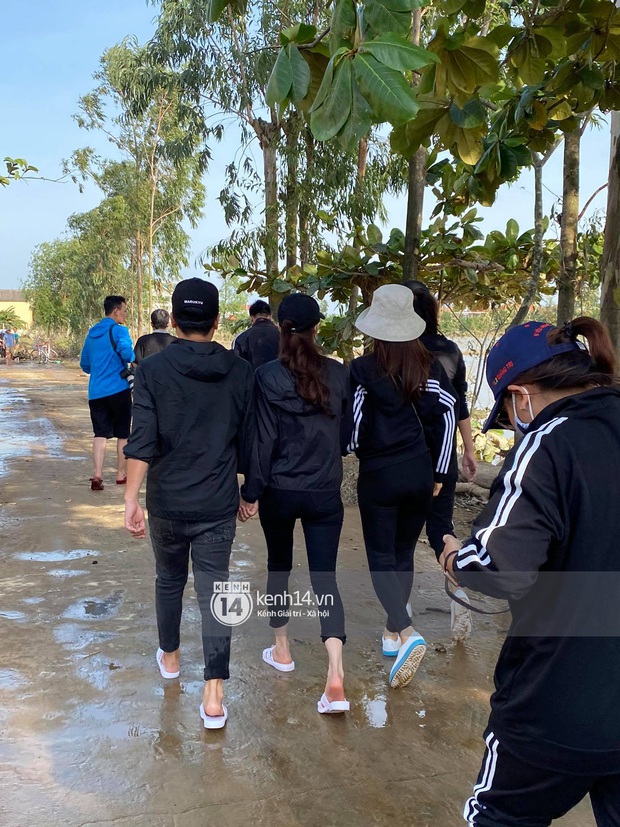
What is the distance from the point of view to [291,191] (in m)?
11.8

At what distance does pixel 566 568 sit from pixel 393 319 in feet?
6.44

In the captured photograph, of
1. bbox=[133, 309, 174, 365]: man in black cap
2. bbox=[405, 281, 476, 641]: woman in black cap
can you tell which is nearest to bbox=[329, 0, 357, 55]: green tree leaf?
bbox=[405, 281, 476, 641]: woman in black cap

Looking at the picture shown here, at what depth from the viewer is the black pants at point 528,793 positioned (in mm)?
1688

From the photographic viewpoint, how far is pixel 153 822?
8.07 feet

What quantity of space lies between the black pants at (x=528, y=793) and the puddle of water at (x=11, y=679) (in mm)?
2328

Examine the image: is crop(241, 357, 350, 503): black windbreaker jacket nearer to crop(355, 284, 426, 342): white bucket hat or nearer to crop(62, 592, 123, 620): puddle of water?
crop(355, 284, 426, 342): white bucket hat

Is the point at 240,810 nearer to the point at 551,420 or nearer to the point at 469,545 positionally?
the point at 469,545

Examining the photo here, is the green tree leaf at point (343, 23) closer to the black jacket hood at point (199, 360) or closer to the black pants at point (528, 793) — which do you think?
the black jacket hood at point (199, 360)

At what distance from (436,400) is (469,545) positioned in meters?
1.92

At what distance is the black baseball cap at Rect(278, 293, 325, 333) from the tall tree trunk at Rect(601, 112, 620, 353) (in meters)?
1.38

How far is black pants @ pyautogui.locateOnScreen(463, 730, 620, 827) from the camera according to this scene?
169cm

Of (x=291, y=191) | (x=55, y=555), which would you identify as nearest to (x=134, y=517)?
(x=55, y=555)

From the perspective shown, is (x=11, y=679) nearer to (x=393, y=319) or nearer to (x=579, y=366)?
(x=393, y=319)

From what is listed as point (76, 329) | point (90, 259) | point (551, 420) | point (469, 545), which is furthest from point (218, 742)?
point (76, 329)
